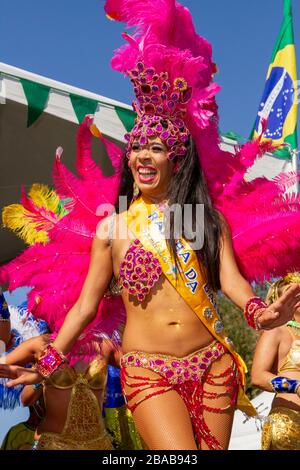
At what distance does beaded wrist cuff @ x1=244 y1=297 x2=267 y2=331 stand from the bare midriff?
0.21 meters

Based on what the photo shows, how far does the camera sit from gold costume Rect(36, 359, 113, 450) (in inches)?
146

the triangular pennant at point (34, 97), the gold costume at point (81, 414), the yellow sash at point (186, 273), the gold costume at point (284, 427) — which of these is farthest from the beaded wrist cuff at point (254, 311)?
Result: the triangular pennant at point (34, 97)

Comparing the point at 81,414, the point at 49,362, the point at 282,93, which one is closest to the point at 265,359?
the point at 81,414

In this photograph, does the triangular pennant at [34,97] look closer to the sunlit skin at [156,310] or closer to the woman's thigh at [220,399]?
the sunlit skin at [156,310]

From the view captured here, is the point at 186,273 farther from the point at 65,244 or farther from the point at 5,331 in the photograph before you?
the point at 5,331

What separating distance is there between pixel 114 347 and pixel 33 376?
4.28 ft

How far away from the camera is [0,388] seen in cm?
450

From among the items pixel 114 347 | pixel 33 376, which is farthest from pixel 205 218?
pixel 114 347

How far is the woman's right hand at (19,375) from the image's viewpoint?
2535mm

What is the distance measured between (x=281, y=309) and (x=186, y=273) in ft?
1.46

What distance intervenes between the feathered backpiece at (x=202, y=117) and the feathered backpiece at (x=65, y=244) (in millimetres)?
407

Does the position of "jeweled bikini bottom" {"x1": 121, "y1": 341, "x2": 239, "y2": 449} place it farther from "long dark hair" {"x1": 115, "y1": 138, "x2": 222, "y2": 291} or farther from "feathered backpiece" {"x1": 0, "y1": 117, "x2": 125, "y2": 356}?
"feathered backpiece" {"x1": 0, "y1": 117, "x2": 125, "y2": 356}

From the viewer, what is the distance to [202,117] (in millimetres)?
3055
